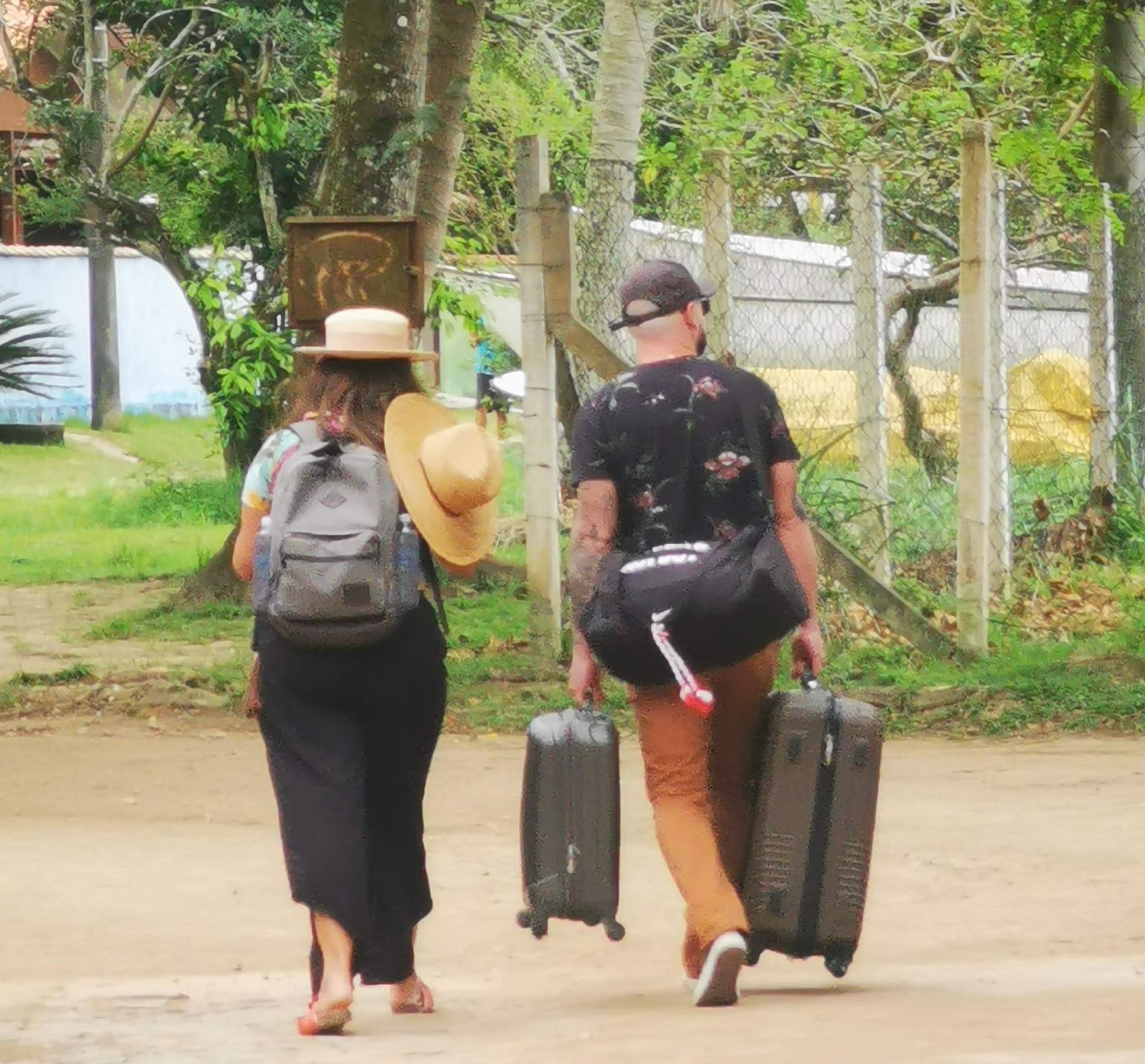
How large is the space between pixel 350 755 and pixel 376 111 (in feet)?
20.1

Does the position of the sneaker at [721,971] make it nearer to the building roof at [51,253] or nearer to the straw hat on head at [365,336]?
the straw hat on head at [365,336]

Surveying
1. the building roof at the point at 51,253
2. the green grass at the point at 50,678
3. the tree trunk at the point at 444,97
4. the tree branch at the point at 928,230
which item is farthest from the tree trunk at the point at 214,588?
the building roof at the point at 51,253

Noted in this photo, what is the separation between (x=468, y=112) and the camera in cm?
1741

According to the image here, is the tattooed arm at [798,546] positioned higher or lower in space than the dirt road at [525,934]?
higher

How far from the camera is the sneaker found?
4.83m

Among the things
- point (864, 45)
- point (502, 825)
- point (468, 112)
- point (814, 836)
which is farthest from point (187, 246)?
point (814, 836)

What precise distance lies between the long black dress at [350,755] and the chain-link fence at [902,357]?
16.0ft

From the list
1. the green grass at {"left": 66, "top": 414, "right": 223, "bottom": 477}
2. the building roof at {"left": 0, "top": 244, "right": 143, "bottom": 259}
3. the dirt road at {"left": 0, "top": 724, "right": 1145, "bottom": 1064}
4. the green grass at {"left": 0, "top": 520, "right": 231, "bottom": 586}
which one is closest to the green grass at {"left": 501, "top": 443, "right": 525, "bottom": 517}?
the green grass at {"left": 0, "top": 520, "right": 231, "bottom": 586}

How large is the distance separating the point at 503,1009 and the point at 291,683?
1000mm

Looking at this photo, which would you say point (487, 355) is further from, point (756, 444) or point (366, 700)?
point (366, 700)

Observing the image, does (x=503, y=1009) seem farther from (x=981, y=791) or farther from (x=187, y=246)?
(x=187, y=246)

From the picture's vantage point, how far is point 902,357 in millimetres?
10641

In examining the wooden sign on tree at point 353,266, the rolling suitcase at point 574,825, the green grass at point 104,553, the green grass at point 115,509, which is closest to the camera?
the rolling suitcase at point 574,825

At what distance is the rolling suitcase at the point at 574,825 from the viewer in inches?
198
